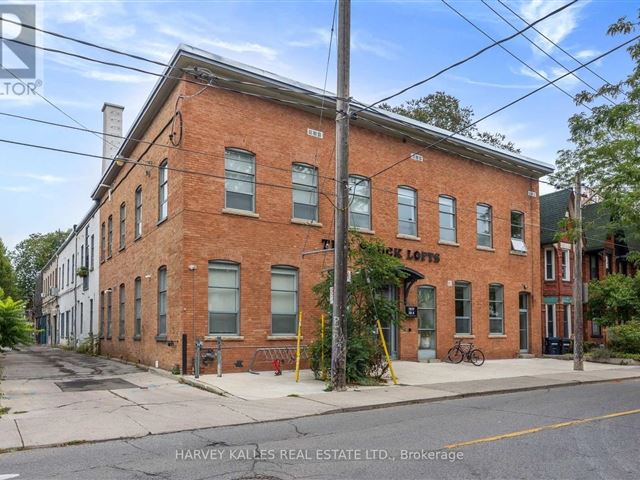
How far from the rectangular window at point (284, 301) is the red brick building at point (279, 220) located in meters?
0.05

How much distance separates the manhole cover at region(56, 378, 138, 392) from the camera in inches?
552

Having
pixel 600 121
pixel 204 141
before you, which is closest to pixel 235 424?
pixel 204 141

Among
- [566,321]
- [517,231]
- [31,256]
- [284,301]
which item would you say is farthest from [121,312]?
[31,256]

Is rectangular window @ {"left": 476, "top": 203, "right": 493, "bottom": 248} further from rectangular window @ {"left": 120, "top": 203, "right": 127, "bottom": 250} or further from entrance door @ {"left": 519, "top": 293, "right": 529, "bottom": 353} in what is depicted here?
rectangular window @ {"left": 120, "top": 203, "right": 127, "bottom": 250}

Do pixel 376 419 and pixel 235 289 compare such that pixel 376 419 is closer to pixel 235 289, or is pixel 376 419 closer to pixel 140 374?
pixel 235 289

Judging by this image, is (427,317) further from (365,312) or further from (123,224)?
(123,224)

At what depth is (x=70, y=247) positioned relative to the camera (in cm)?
4059

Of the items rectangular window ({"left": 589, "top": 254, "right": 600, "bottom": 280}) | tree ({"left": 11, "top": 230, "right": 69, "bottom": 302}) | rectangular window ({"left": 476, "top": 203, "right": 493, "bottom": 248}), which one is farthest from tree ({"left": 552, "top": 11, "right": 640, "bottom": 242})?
tree ({"left": 11, "top": 230, "right": 69, "bottom": 302})

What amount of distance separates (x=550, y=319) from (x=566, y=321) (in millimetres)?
780

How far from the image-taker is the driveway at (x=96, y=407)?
905 centimetres

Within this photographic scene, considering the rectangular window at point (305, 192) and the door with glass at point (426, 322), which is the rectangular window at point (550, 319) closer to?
the door with glass at point (426, 322)

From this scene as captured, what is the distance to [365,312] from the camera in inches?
600

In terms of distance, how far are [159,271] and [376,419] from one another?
420 inches

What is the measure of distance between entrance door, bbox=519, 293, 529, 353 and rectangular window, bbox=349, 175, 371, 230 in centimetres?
970
